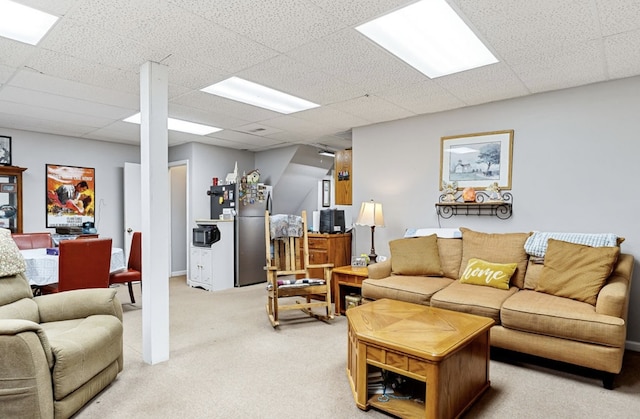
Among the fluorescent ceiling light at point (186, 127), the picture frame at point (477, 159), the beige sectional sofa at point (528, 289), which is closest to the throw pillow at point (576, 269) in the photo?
the beige sectional sofa at point (528, 289)

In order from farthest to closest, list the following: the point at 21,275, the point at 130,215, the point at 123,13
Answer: the point at 130,215
the point at 21,275
the point at 123,13

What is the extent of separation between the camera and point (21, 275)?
264cm

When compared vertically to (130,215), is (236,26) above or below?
above

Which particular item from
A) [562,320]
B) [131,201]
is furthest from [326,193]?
[562,320]

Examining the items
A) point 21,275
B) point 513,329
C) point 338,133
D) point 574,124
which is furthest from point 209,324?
point 574,124

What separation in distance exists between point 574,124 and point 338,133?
9.78 feet

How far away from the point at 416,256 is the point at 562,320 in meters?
1.50

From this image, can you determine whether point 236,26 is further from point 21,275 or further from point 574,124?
point 574,124

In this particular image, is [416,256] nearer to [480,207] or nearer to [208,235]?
[480,207]

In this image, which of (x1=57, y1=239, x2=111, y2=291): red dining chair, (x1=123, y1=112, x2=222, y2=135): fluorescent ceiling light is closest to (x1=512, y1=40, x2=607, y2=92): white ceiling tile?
(x1=123, y1=112, x2=222, y2=135): fluorescent ceiling light

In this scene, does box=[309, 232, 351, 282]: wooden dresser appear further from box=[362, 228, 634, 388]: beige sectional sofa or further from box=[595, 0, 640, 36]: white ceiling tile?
box=[595, 0, 640, 36]: white ceiling tile

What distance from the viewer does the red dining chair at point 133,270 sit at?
426 centimetres

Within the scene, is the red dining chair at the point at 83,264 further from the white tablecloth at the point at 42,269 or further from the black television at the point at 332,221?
the black television at the point at 332,221

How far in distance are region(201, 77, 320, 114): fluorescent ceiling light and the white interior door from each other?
120 inches
